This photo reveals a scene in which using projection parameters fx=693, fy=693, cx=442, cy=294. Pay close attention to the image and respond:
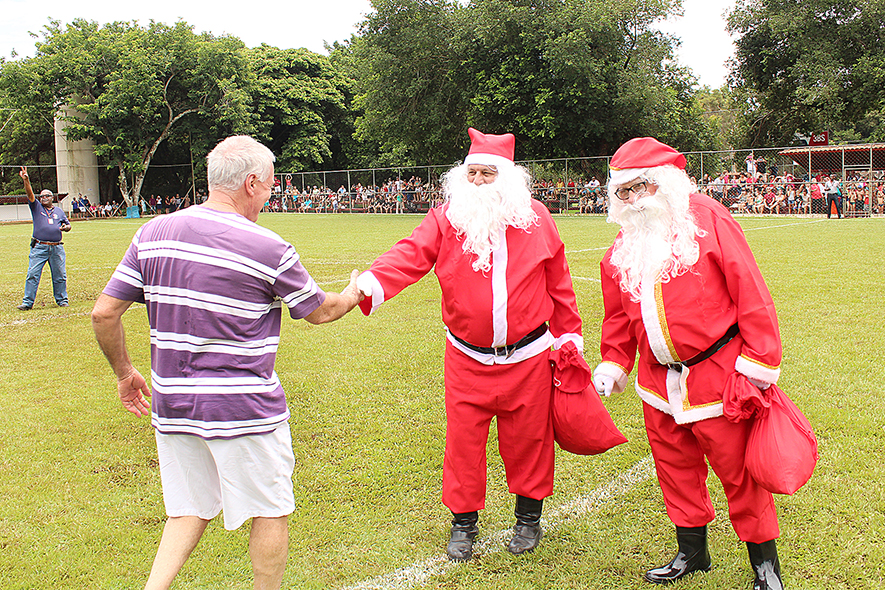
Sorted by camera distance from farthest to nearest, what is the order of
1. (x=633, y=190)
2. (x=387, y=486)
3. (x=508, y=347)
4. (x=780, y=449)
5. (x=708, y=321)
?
(x=387, y=486), (x=508, y=347), (x=633, y=190), (x=708, y=321), (x=780, y=449)

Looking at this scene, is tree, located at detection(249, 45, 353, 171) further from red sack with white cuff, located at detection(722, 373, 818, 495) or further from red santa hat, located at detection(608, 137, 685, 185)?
red sack with white cuff, located at detection(722, 373, 818, 495)

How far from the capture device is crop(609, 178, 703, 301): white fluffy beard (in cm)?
287

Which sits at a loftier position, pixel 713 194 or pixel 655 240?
pixel 713 194

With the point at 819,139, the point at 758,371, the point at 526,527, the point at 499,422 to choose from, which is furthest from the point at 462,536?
the point at 819,139

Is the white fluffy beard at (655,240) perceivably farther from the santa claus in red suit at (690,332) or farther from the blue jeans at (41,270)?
the blue jeans at (41,270)

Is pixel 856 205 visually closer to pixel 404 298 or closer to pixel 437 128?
pixel 437 128

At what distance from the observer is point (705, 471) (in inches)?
121

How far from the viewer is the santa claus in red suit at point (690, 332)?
2789mm

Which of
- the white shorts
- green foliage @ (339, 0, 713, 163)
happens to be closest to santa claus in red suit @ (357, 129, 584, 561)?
the white shorts

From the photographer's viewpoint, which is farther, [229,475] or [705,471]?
[705,471]

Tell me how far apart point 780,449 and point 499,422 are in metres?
1.30

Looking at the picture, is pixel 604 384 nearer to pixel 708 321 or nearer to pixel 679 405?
pixel 679 405

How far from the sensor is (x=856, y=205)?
26.0 meters

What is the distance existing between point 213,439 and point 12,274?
1477cm
